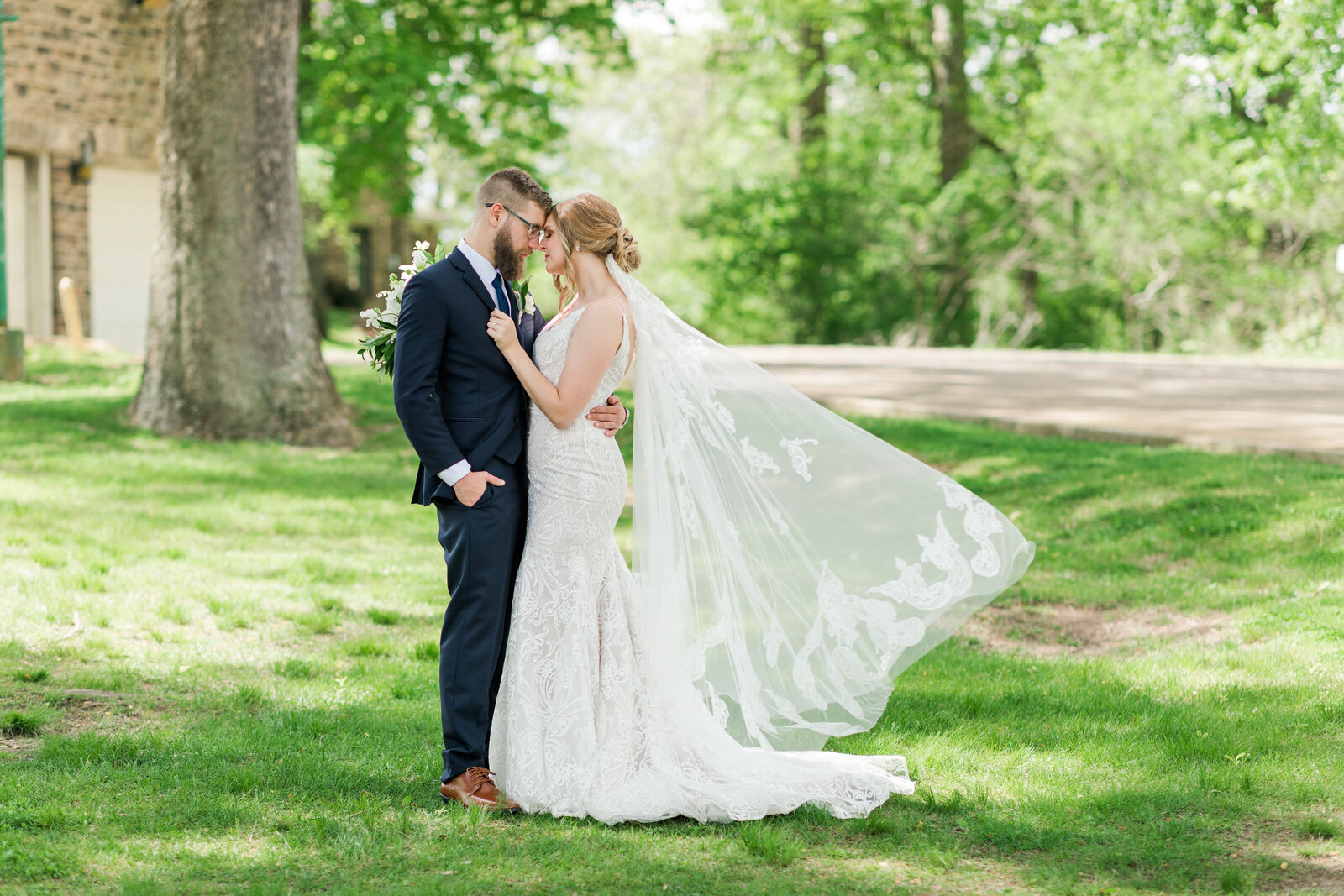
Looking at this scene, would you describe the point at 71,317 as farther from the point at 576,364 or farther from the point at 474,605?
the point at 576,364

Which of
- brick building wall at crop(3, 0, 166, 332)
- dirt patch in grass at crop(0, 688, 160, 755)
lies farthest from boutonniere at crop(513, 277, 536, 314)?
brick building wall at crop(3, 0, 166, 332)

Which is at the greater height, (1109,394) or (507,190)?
(507,190)

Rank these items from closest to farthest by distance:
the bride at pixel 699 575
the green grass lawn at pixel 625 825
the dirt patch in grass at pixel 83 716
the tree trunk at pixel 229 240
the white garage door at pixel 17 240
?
the green grass lawn at pixel 625 825 < the bride at pixel 699 575 < the dirt patch in grass at pixel 83 716 < the tree trunk at pixel 229 240 < the white garage door at pixel 17 240

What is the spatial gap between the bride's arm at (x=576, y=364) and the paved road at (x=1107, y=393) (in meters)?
6.98

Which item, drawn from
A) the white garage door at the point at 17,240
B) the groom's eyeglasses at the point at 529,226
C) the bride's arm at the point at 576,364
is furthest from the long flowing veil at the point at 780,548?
the white garage door at the point at 17,240

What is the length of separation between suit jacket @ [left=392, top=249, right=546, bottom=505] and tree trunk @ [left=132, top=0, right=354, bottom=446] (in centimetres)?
798

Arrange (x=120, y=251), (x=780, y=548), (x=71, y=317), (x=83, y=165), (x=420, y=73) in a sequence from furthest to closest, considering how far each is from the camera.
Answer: (x=120, y=251)
(x=83, y=165)
(x=420, y=73)
(x=71, y=317)
(x=780, y=548)

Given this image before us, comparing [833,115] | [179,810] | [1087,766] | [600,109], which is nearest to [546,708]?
[179,810]

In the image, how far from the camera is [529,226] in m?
4.16

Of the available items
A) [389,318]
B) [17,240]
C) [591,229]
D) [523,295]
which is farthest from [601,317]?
[17,240]

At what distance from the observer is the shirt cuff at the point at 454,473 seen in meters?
4.00

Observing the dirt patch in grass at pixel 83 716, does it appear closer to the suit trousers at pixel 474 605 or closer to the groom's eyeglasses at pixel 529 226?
the suit trousers at pixel 474 605

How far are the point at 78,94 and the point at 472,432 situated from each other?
17.7 meters

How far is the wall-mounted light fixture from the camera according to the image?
18.8 meters
